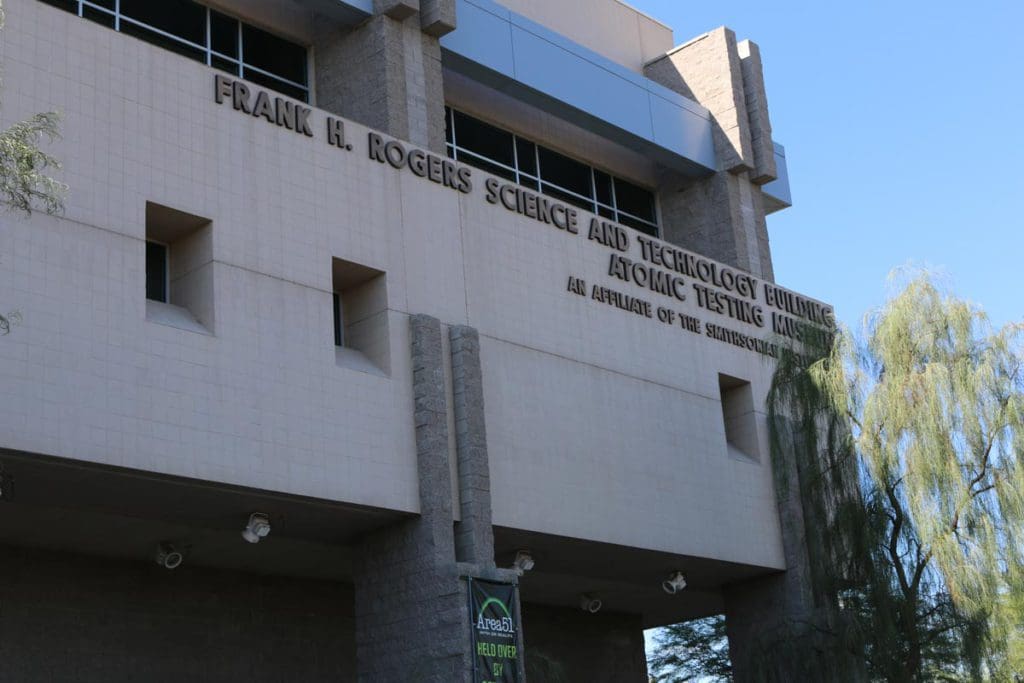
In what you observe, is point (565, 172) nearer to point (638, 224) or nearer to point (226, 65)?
point (638, 224)

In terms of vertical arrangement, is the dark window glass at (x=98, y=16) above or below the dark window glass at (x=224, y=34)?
below

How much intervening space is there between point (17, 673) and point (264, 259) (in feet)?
23.2

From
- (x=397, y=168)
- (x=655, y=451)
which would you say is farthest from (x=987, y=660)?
(x=397, y=168)

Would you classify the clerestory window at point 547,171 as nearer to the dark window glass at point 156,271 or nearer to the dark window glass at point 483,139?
the dark window glass at point 483,139

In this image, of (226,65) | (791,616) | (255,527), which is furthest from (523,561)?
(226,65)

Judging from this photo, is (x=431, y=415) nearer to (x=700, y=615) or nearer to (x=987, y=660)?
(x=987, y=660)

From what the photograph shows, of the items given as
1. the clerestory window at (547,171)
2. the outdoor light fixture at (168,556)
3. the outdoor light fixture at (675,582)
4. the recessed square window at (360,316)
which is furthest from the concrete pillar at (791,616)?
the outdoor light fixture at (168,556)

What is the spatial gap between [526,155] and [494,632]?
13.2 metres

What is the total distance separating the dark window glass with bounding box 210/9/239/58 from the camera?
26.4 metres

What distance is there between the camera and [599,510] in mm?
24609

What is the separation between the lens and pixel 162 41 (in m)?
25.6

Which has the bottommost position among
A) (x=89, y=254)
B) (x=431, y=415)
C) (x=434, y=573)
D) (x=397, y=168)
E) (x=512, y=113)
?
(x=434, y=573)

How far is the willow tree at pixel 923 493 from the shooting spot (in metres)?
24.0

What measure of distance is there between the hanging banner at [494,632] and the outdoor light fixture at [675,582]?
6.09m
